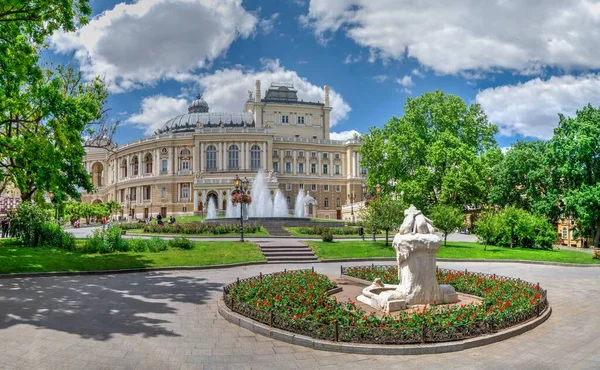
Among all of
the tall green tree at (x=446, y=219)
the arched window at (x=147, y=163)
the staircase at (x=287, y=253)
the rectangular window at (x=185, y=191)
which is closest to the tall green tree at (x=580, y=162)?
the tall green tree at (x=446, y=219)

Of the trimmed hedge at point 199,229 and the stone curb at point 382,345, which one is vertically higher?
the trimmed hedge at point 199,229

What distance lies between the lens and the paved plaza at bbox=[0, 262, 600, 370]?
7668 millimetres

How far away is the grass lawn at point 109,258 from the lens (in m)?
18.2

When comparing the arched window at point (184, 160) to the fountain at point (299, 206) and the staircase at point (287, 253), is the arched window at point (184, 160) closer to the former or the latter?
the fountain at point (299, 206)

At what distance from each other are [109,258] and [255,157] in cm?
6466

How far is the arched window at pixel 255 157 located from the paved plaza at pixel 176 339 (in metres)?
70.8

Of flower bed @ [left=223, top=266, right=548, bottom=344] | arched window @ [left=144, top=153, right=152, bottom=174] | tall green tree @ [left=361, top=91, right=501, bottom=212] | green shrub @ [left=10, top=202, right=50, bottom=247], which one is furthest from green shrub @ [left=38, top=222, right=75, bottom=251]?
arched window @ [left=144, top=153, right=152, bottom=174]

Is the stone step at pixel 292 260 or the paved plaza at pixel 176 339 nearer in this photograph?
the paved plaza at pixel 176 339

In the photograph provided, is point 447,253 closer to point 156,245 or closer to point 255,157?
point 156,245

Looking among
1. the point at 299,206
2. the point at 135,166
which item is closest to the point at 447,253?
the point at 299,206

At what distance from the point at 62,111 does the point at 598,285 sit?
2293cm

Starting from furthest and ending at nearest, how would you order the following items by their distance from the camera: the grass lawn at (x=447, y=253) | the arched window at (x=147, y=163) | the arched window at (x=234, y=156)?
the arched window at (x=147, y=163)
the arched window at (x=234, y=156)
the grass lawn at (x=447, y=253)

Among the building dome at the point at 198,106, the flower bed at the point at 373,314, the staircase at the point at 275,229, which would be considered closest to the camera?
the flower bed at the point at 373,314

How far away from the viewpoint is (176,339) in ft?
29.5
